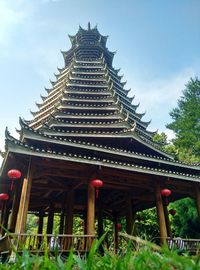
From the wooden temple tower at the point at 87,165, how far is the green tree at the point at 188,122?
8538mm

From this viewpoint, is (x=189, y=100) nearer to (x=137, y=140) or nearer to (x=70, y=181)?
(x=137, y=140)

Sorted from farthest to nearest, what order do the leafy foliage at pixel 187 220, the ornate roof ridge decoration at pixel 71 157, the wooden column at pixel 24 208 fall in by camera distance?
the leafy foliage at pixel 187 220 → the ornate roof ridge decoration at pixel 71 157 → the wooden column at pixel 24 208

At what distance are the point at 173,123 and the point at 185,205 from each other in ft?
44.3

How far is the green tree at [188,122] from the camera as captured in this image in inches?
928

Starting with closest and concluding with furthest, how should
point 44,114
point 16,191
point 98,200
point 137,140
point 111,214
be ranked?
point 16,191 < point 137,140 < point 98,200 < point 111,214 < point 44,114

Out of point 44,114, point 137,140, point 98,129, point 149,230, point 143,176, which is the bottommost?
point 149,230

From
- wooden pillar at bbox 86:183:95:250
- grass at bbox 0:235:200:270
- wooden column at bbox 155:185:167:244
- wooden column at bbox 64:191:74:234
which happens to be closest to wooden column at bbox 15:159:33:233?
wooden pillar at bbox 86:183:95:250

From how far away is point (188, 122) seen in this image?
2511 cm

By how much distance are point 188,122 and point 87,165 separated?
18.8 metres

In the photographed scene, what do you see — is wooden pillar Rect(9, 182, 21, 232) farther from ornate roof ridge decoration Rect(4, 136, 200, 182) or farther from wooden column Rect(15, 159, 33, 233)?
ornate roof ridge decoration Rect(4, 136, 200, 182)

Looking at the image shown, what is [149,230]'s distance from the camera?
1927 centimetres

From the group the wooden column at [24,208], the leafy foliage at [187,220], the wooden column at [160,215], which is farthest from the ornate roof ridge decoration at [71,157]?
the leafy foliage at [187,220]

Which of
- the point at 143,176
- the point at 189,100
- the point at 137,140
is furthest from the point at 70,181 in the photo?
the point at 189,100

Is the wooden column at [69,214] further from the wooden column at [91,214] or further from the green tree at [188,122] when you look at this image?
the green tree at [188,122]
